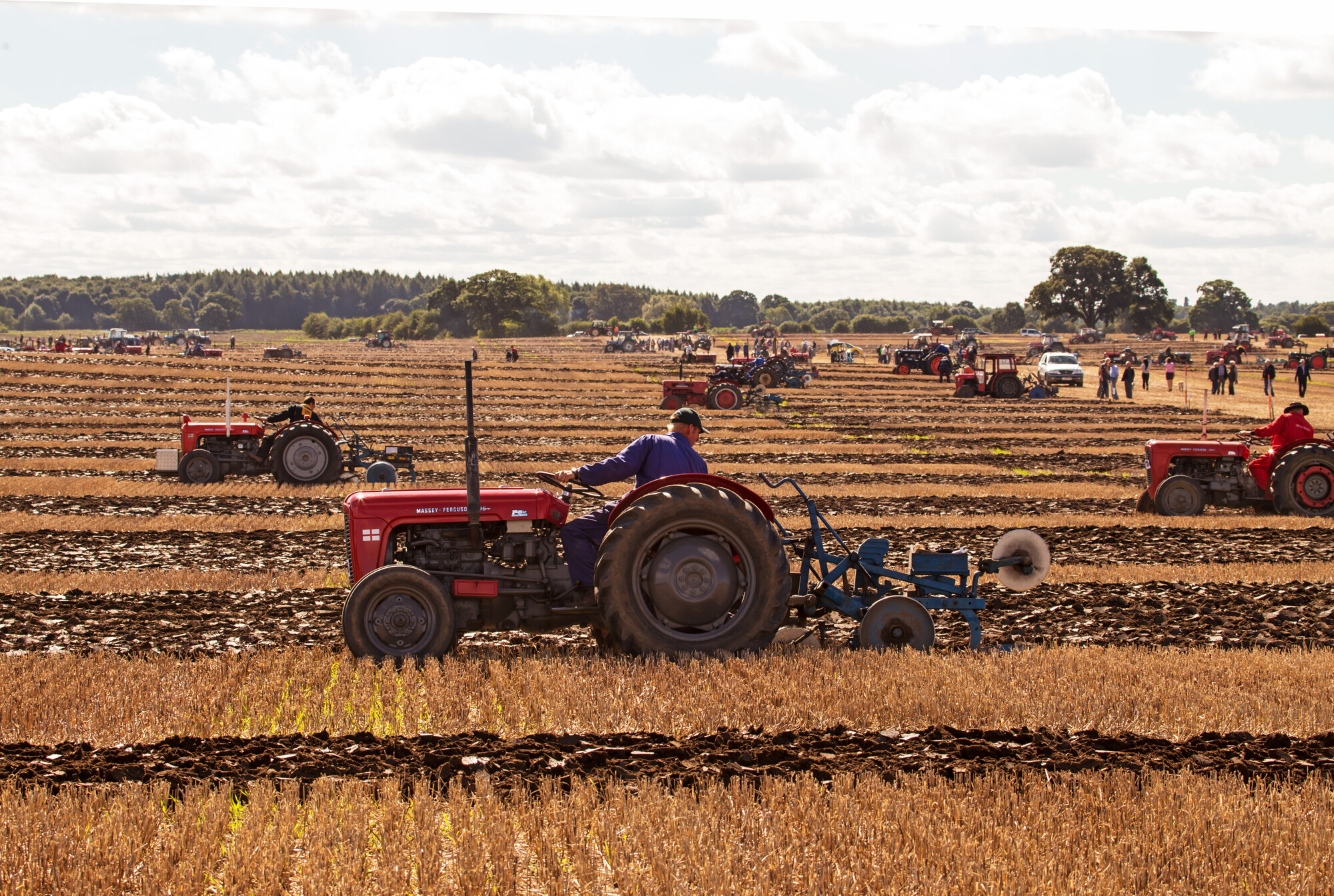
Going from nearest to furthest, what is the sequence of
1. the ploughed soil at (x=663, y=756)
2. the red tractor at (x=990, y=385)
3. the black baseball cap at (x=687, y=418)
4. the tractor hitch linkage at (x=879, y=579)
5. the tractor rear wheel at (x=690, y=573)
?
1. the ploughed soil at (x=663, y=756)
2. the tractor rear wheel at (x=690, y=573)
3. the black baseball cap at (x=687, y=418)
4. the tractor hitch linkage at (x=879, y=579)
5. the red tractor at (x=990, y=385)

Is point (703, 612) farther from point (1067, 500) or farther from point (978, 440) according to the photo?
point (978, 440)

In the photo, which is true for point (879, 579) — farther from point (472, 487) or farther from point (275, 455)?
point (275, 455)

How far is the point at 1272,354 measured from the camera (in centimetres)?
7381

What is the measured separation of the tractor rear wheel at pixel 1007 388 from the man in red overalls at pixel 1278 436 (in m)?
24.8

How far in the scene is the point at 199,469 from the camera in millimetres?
17953

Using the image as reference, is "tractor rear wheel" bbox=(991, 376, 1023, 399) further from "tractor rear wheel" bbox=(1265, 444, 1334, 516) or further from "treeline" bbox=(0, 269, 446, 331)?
"treeline" bbox=(0, 269, 446, 331)

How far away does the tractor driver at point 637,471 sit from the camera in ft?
23.0

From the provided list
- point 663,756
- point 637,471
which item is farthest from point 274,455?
point 663,756

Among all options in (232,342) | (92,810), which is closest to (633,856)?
(92,810)

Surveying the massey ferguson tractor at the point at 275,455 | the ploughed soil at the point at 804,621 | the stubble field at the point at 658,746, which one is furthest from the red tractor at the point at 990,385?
the ploughed soil at the point at 804,621

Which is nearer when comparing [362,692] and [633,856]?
[633,856]

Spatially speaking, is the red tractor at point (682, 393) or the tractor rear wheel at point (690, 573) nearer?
the tractor rear wheel at point (690, 573)

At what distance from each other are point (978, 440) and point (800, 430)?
4.51 m

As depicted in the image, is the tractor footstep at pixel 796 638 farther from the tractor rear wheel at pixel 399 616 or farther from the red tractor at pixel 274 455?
the red tractor at pixel 274 455
